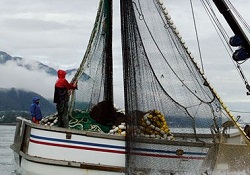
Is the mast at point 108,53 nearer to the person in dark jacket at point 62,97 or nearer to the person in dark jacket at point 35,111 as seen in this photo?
the person in dark jacket at point 62,97

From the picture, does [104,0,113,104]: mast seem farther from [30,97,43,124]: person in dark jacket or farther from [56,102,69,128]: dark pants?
[30,97,43,124]: person in dark jacket

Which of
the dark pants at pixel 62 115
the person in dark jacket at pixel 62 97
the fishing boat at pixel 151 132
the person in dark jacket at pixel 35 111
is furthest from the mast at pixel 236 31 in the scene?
the person in dark jacket at pixel 35 111

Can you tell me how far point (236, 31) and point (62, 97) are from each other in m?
4.32

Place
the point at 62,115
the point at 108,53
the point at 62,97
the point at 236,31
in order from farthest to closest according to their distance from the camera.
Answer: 1. the point at 108,53
2. the point at 62,115
3. the point at 62,97
4. the point at 236,31

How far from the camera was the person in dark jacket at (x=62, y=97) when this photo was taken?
1457 cm

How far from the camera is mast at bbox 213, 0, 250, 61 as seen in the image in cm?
1239

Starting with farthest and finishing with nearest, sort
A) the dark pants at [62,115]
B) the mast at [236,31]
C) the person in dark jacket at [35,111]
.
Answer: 1. the person in dark jacket at [35,111]
2. the dark pants at [62,115]
3. the mast at [236,31]

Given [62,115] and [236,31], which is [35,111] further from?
[236,31]

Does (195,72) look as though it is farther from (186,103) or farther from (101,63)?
(101,63)

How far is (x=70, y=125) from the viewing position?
15125 millimetres

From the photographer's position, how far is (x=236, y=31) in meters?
12.6

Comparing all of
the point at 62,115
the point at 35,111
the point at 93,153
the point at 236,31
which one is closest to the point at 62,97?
the point at 62,115

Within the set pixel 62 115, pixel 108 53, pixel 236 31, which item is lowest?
pixel 62 115

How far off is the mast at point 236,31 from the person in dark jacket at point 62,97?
3.95 metres
